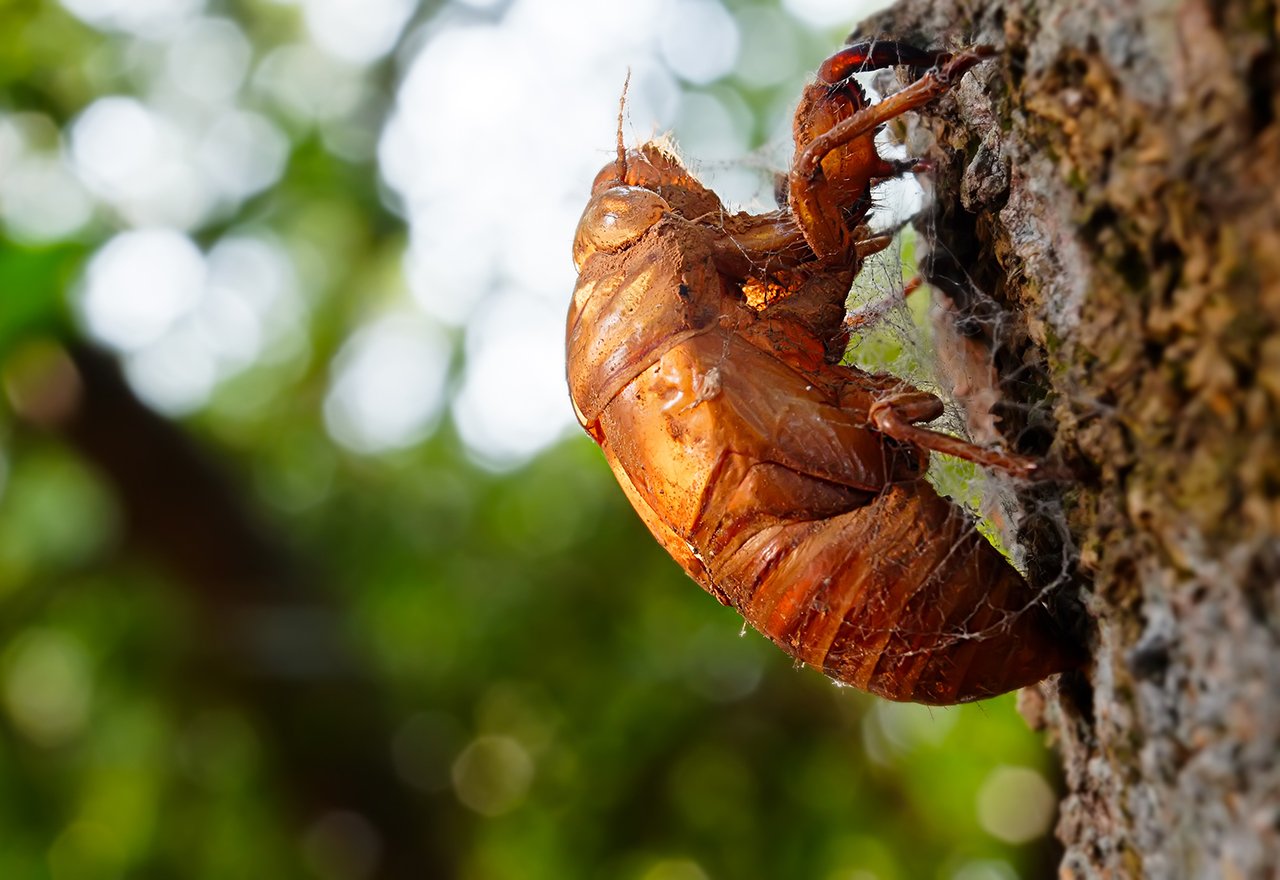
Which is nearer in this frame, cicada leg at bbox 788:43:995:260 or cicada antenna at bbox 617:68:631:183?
cicada leg at bbox 788:43:995:260

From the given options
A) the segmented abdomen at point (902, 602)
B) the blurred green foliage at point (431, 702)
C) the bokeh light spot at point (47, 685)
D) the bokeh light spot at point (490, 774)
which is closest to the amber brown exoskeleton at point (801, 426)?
the segmented abdomen at point (902, 602)

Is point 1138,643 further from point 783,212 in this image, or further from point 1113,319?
point 783,212

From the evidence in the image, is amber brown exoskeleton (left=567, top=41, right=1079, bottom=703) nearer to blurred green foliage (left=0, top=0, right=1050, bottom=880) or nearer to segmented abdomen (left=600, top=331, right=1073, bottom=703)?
segmented abdomen (left=600, top=331, right=1073, bottom=703)

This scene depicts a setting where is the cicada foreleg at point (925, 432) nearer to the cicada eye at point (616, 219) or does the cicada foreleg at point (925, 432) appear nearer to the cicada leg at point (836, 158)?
the cicada leg at point (836, 158)

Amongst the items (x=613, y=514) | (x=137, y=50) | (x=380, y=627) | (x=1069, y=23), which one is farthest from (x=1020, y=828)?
(x=137, y=50)

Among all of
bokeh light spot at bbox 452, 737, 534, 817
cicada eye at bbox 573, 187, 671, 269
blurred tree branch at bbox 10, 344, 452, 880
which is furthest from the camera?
bokeh light spot at bbox 452, 737, 534, 817

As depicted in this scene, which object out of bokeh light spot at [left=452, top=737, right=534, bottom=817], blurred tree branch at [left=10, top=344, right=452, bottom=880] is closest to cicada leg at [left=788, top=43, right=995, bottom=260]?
blurred tree branch at [left=10, top=344, right=452, bottom=880]

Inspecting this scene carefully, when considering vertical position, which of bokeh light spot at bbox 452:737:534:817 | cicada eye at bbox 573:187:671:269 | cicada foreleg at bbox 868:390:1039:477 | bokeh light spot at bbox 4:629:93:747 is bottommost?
bokeh light spot at bbox 452:737:534:817

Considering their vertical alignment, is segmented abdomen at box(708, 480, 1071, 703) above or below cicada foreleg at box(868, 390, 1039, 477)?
below
